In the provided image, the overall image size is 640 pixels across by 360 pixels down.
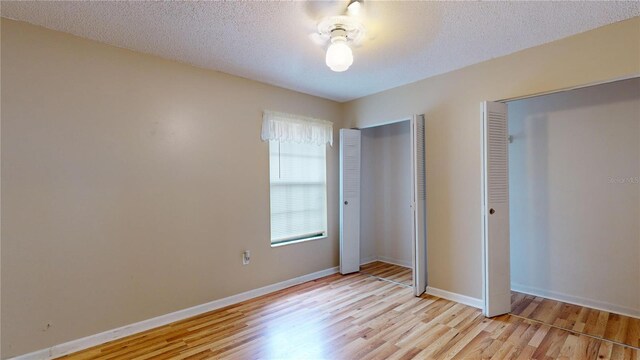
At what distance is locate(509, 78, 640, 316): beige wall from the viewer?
2.73 m

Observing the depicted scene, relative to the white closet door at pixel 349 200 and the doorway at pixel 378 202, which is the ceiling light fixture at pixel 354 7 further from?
the white closet door at pixel 349 200

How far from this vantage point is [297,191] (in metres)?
3.79

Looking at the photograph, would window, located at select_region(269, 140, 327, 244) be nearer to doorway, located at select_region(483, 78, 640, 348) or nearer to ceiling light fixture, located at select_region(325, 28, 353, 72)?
ceiling light fixture, located at select_region(325, 28, 353, 72)

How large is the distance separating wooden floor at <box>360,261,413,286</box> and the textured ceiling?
255 cm

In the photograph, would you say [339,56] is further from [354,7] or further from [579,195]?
[579,195]

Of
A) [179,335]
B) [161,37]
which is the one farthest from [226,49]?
[179,335]

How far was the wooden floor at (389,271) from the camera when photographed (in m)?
3.87

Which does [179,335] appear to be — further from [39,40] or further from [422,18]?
[422,18]

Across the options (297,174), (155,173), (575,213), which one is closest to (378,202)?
(297,174)

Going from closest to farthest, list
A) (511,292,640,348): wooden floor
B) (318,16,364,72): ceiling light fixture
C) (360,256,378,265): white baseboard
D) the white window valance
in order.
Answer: (318,16,364,72): ceiling light fixture < (511,292,640,348): wooden floor < the white window valance < (360,256,378,265): white baseboard

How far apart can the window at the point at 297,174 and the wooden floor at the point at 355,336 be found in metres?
0.94

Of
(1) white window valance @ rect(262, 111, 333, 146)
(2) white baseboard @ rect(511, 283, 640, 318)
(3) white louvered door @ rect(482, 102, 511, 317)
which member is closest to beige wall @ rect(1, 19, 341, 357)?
(1) white window valance @ rect(262, 111, 333, 146)

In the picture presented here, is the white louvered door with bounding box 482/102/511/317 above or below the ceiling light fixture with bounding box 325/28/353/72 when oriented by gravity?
below

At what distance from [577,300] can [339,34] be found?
3.42m
